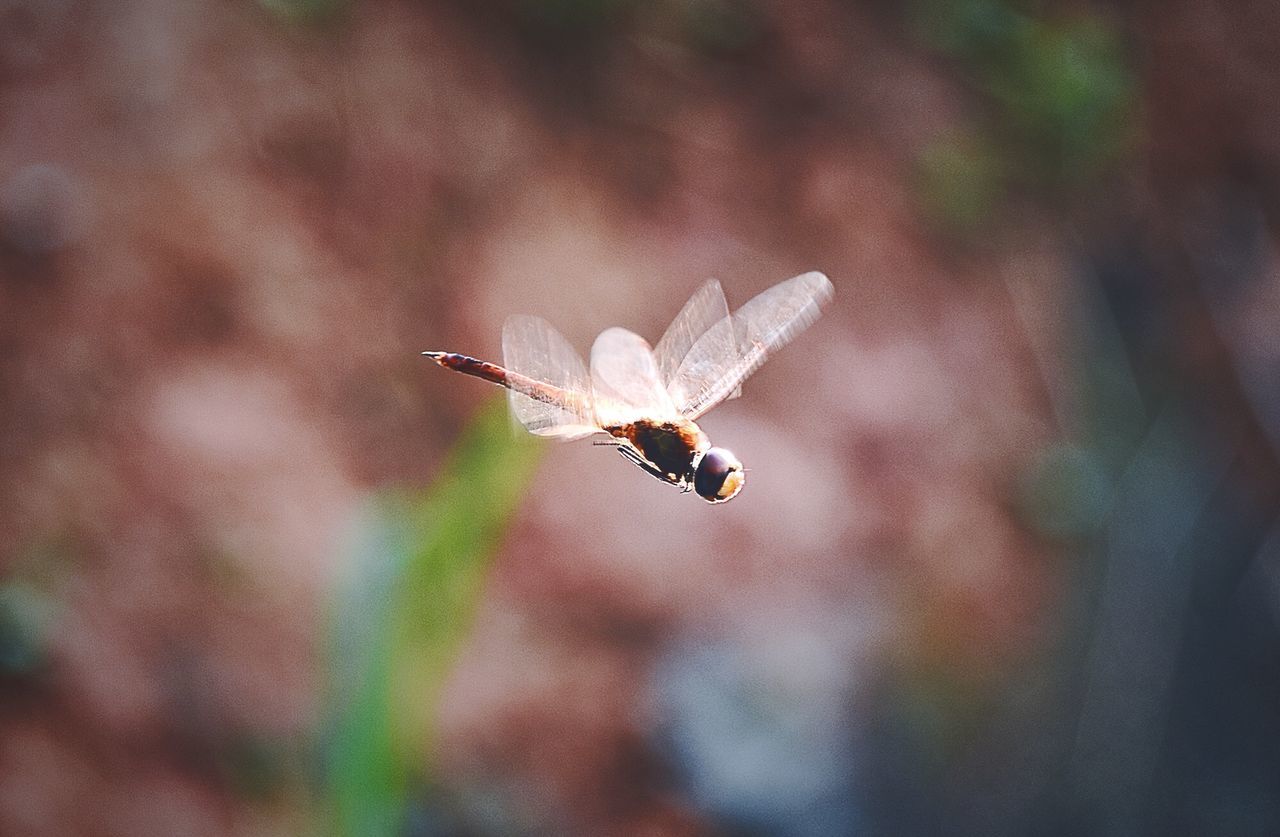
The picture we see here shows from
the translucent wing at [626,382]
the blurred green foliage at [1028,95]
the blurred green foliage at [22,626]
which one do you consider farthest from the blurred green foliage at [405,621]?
the blurred green foliage at [1028,95]

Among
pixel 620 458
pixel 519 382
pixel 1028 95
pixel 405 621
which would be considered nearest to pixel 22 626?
pixel 405 621

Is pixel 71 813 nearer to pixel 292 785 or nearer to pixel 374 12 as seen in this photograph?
pixel 292 785

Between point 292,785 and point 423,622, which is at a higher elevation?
point 423,622

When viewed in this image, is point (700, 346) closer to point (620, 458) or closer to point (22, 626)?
point (620, 458)

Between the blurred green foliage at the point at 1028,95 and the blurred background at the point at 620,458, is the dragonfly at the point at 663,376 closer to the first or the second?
the blurred background at the point at 620,458

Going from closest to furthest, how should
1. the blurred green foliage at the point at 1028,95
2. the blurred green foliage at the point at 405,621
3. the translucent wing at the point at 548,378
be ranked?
Answer: 1. the translucent wing at the point at 548,378
2. the blurred green foliage at the point at 405,621
3. the blurred green foliage at the point at 1028,95

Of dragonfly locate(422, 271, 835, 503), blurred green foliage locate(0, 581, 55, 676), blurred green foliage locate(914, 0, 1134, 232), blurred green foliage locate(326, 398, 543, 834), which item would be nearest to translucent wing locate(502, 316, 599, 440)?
dragonfly locate(422, 271, 835, 503)

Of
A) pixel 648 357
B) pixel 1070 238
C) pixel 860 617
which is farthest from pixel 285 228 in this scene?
pixel 1070 238
